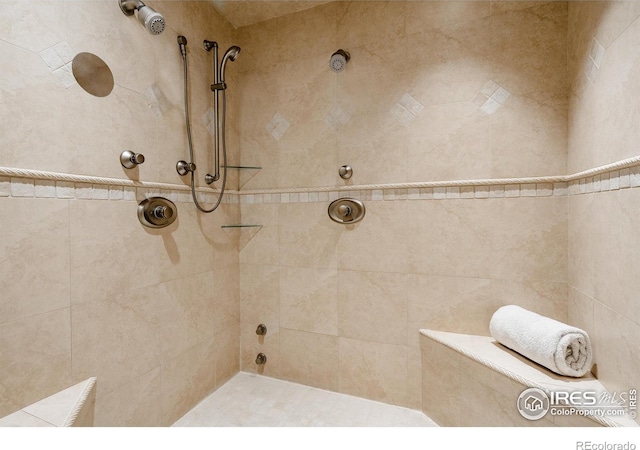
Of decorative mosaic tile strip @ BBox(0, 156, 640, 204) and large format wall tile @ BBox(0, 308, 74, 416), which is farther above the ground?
decorative mosaic tile strip @ BBox(0, 156, 640, 204)

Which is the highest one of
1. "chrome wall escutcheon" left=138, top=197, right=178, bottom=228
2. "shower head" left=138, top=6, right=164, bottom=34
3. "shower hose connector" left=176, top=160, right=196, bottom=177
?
"shower head" left=138, top=6, right=164, bottom=34

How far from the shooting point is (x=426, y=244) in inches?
66.9

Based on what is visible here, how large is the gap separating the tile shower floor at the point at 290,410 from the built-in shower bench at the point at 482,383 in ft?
0.65

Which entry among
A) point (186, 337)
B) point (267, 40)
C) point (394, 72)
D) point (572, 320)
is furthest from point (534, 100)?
point (186, 337)

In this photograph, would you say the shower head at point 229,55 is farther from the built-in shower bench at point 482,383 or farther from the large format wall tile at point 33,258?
the built-in shower bench at point 482,383

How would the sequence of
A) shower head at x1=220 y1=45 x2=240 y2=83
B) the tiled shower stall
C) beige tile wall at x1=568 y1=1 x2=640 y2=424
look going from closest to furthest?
beige tile wall at x1=568 y1=1 x2=640 y2=424 → the tiled shower stall → shower head at x1=220 y1=45 x2=240 y2=83

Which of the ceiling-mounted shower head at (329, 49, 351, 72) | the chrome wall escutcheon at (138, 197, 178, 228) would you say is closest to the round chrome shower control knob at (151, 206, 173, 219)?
the chrome wall escutcheon at (138, 197, 178, 228)

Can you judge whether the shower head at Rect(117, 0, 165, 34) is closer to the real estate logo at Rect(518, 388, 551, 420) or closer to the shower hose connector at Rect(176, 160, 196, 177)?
the shower hose connector at Rect(176, 160, 196, 177)

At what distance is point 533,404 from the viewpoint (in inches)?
46.5

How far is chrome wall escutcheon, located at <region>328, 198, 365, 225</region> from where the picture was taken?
181 centimetres

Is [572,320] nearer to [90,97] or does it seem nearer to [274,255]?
[274,255]

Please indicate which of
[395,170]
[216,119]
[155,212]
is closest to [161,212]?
[155,212]

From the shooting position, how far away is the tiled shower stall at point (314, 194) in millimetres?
1097

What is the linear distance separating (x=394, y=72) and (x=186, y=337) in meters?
1.75
